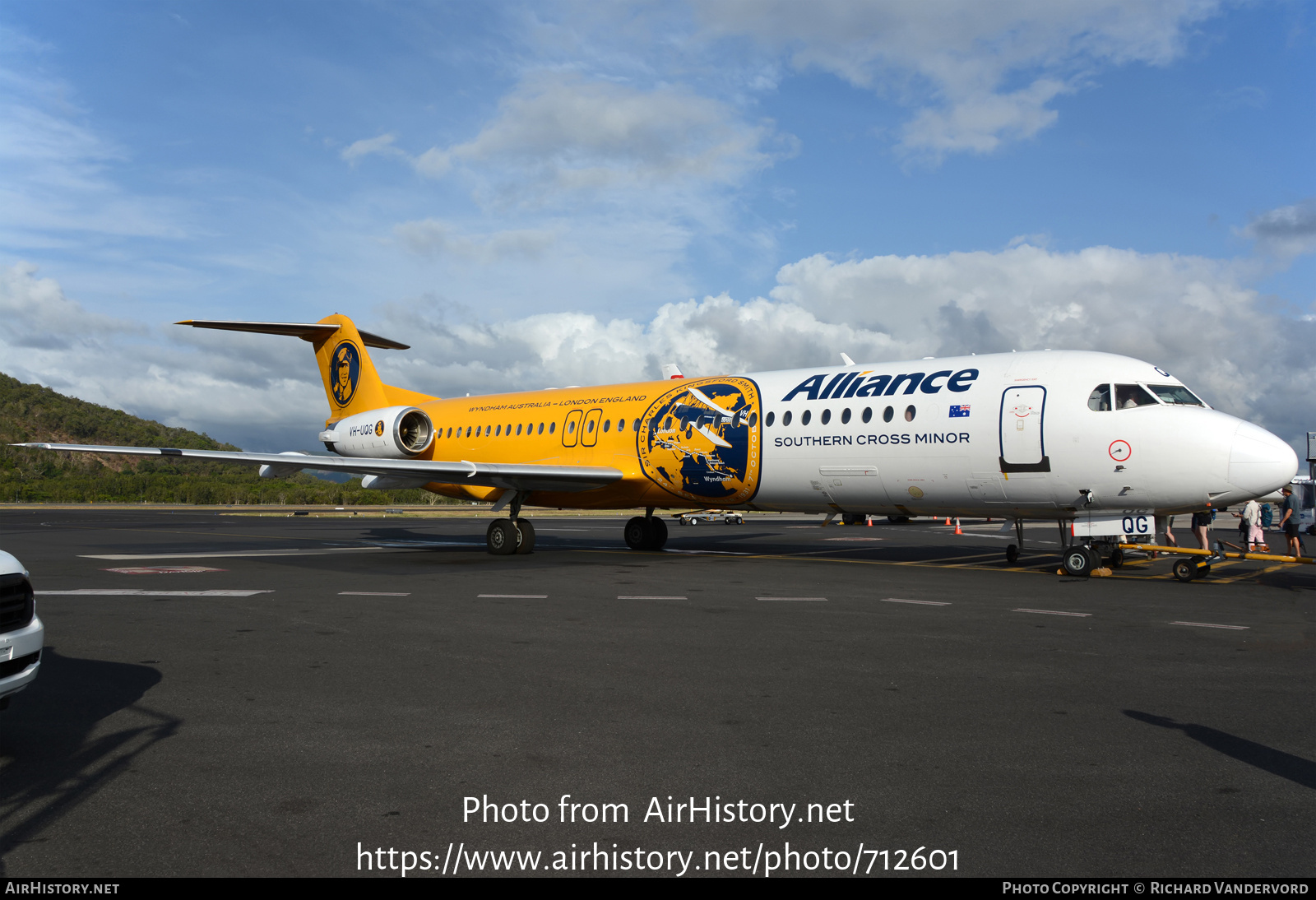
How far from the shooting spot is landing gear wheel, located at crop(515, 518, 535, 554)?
1844cm

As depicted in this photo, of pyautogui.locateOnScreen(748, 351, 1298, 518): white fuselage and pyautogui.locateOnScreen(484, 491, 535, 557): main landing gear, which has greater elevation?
pyautogui.locateOnScreen(748, 351, 1298, 518): white fuselage

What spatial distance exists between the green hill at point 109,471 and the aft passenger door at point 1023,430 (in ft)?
183

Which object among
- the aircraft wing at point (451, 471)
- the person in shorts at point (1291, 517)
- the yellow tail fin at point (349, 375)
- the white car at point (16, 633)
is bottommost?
the white car at point (16, 633)

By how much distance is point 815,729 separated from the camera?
5.05 m

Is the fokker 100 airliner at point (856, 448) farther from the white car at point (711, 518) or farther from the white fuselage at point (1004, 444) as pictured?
the white car at point (711, 518)

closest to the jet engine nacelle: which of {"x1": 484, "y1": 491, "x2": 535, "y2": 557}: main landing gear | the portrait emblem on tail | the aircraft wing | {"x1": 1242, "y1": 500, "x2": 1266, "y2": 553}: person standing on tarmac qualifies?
the portrait emblem on tail

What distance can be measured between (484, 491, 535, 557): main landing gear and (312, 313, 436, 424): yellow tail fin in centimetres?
884

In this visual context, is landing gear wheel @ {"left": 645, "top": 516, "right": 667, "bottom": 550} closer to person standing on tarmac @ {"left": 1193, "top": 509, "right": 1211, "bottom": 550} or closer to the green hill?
person standing on tarmac @ {"left": 1193, "top": 509, "right": 1211, "bottom": 550}

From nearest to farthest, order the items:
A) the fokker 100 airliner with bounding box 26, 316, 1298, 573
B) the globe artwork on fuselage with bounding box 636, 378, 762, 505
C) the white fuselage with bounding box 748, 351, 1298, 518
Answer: the white fuselage with bounding box 748, 351, 1298, 518 → the fokker 100 airliner with bounding box 26, 316, 1298, 573 → the globe artwork on fuselage with bounding box 636, 378, 762, 505

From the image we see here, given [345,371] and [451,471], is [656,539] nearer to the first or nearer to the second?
[451,471]

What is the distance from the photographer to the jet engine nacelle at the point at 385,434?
2228cm

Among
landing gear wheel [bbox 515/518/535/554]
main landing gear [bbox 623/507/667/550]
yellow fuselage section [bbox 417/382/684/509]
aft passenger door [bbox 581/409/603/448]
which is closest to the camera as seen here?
landing gear wheel [bbox 515/518/535/554]

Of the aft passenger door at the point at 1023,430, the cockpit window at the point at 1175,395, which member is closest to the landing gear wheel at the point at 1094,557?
A: the aft passenger door at the point at 1023,430
